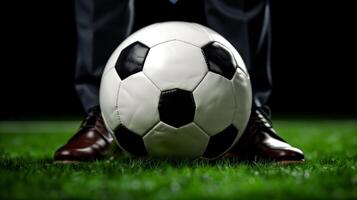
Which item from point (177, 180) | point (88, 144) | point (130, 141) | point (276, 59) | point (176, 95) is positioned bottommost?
point (276, 59)

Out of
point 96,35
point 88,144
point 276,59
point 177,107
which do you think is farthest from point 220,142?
point 276,59

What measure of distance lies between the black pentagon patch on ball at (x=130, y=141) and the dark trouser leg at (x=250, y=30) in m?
0.68

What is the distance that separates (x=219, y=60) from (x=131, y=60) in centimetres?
33

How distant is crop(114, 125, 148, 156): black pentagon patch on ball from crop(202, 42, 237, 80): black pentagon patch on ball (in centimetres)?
38

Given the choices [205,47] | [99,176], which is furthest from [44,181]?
[205,47]

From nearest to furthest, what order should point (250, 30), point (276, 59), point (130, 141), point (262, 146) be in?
point (130, 141) < point (262, 146) < point (250, 30) < point (276, 59)

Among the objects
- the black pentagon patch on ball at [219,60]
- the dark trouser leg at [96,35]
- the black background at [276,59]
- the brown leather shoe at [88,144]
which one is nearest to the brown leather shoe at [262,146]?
the black pentagon patch on ball at [219,60]

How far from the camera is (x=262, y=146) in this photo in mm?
2080

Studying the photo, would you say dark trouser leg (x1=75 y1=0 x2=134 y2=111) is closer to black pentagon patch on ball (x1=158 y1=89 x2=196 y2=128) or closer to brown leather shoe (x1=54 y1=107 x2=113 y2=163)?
brown leather shoe (x1=54 y1=107 x2=113 y2=163)

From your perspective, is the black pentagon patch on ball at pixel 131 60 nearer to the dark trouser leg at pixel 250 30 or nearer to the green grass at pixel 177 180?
the green grass at pixel 177 180

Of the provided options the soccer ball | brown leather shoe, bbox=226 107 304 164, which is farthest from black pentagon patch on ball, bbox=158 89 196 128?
brown leather shoe, bbox=226 107 304 164

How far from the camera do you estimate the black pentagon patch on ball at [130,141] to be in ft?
6.09

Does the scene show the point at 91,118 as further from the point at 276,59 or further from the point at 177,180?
the point at 276,59

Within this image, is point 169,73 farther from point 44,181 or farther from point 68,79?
point 68,79
